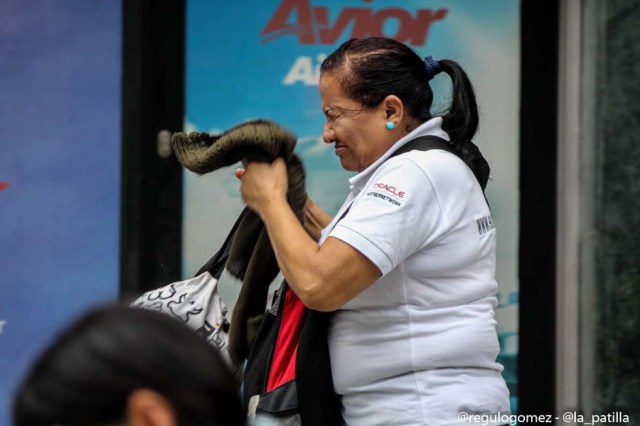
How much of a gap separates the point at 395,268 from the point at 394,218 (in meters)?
0.14

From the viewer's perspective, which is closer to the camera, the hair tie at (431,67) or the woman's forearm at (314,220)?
the hair tie at (431,67)

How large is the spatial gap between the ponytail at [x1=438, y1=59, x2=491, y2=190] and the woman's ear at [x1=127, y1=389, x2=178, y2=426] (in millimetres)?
1629

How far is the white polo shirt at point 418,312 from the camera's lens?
2.63 metres

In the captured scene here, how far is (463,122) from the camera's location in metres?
3.00

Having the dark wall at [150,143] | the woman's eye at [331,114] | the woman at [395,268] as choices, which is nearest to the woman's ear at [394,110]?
the woman at [395,268]

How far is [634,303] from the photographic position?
16.0 feet

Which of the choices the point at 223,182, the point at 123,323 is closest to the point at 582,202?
the point at 223,182

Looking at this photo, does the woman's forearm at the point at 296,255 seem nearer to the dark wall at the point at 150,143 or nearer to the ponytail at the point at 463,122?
the ponytail at the point at 463,122

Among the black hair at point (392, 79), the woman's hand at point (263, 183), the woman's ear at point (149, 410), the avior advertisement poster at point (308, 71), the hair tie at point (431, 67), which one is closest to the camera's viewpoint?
the woman's ear at point (149, 410)

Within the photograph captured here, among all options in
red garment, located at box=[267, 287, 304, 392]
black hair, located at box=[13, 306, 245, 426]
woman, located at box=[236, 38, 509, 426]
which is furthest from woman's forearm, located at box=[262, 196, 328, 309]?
black hair, located at box=[13, 306, 245, 426]

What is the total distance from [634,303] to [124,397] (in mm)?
3847

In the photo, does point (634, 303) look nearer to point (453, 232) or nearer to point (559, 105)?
point (559, 105)

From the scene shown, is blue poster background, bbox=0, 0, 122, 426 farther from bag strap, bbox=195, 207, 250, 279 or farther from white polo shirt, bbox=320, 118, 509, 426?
white polo shirt, bbox=320, 118, 509, 426

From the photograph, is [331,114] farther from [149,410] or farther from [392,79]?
[149,410]
